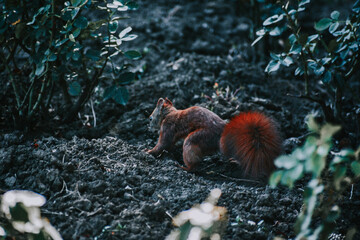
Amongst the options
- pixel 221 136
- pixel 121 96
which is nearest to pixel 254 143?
pixel 221 136

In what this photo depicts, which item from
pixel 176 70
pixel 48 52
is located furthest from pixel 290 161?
pixel 176 70

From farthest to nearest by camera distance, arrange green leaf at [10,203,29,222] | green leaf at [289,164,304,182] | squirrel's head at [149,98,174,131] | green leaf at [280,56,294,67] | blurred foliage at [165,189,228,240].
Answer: squirrel's head at [149,98,174,131], green leaf at [280,56,294,67], green leaf at [10,203,29,222], blurred foliage at [165,189,228,240], green leaf at [289,164,304,182]

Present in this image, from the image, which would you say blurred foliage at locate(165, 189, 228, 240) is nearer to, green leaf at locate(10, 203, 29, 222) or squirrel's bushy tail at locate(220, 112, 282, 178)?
squirrel's bushy tail at locate(220, 112, 282, 178)

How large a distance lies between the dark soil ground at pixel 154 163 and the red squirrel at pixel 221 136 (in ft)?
0.55

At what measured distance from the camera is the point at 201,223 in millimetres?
1787

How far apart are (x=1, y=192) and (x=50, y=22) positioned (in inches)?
56.5

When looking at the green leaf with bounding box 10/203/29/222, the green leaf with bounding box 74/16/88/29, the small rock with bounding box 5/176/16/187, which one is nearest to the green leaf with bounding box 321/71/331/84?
the green leaf with bounding box 74/16/88/29

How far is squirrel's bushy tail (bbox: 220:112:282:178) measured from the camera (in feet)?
10.1

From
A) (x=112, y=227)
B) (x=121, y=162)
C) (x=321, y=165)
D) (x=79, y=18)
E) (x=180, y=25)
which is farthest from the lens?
(x=180, y=25)

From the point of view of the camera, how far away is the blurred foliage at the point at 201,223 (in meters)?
1.81

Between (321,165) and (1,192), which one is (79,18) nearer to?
(1,192)

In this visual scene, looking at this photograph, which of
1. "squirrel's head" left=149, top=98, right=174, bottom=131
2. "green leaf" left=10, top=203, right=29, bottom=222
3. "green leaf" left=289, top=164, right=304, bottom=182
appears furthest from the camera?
"squirrel's head" left=149, top=98, right=174, bottom=131

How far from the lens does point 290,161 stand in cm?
172

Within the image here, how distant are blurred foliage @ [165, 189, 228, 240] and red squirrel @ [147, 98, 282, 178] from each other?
510mm
